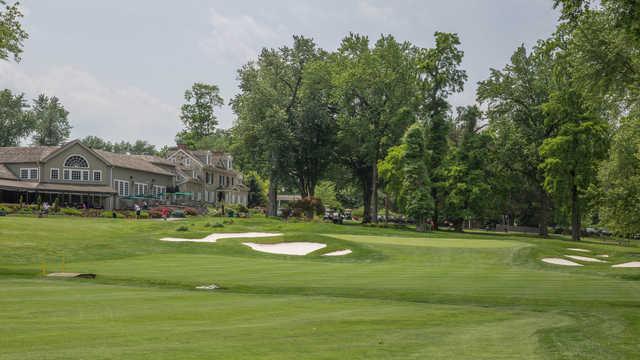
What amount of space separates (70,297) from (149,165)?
69.8m

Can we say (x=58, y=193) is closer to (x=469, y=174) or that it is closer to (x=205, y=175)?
(x=205, y=175)

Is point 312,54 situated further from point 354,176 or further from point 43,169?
point 43,169

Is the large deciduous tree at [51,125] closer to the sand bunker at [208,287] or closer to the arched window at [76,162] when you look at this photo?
the arched window at [76,162]

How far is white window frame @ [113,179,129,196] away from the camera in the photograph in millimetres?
73963

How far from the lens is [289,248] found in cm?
3512

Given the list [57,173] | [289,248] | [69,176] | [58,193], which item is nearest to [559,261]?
[289,248]

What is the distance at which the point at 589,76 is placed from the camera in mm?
27234

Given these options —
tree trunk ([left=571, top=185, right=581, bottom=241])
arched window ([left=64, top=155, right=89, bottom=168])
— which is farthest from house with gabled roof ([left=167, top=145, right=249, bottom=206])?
tree trunk ([left=571, top=185, right=581, bottom=241])

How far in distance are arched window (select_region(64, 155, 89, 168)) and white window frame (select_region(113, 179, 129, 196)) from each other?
3.98 m

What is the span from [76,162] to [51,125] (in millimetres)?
59570

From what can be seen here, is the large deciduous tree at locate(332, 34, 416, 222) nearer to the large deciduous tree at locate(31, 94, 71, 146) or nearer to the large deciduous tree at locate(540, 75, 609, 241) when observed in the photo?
the large deciduous tree at locate(540, 75, 609, 241)

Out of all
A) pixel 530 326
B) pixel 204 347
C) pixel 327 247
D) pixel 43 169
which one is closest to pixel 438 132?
pixel 327 247

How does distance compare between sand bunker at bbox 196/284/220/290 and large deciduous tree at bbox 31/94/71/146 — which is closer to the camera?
sand bunker at bbox 196/284/220/290

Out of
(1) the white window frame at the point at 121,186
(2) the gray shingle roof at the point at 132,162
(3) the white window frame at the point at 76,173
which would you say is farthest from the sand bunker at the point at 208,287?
(1) the white window frame at the point at 121,186
